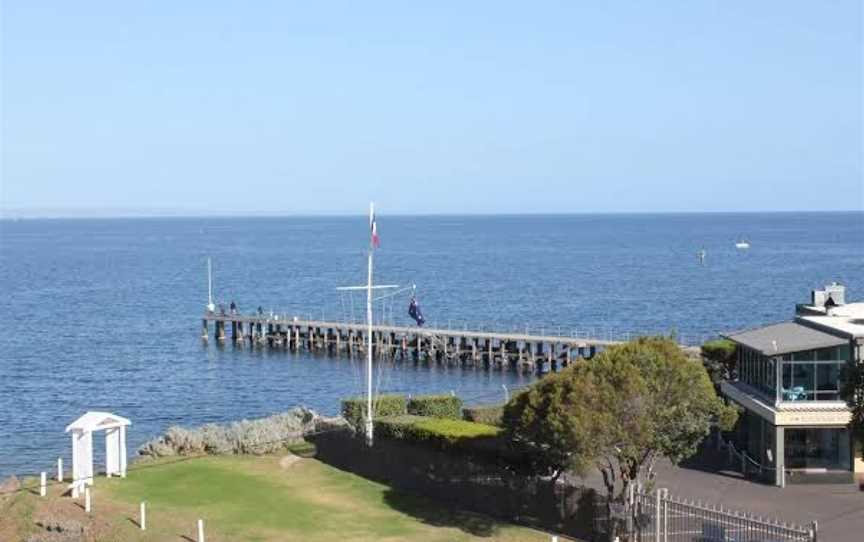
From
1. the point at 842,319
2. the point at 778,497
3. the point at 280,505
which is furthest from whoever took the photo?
the point at 842,319

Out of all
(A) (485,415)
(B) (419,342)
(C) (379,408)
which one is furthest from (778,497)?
(B) (419,342)

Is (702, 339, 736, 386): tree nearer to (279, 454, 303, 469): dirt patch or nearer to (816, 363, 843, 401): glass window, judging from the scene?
(816, 363, 843, 401): glass window

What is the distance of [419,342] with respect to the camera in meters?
82.2

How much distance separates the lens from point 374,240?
1439 inches

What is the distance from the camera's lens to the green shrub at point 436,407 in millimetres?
37062

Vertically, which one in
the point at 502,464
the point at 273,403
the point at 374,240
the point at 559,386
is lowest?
the point at 273,403

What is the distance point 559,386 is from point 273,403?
A: 38.8 m

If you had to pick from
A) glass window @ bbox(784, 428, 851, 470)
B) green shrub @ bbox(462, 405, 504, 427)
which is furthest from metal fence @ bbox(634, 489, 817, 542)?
green shrub @ bbox(462, 405, 504, 427)

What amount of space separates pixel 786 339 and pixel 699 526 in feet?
34.8

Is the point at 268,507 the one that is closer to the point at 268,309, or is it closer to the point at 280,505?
the point at 280,505

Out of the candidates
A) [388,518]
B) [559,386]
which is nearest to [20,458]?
[388,518]

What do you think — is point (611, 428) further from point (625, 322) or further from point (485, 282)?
point (485, 282)

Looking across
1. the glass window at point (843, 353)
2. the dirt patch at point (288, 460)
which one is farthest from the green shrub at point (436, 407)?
the glass window at point (843, 353)

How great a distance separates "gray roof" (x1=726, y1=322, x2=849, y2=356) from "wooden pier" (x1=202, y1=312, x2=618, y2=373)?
32.7 metres
